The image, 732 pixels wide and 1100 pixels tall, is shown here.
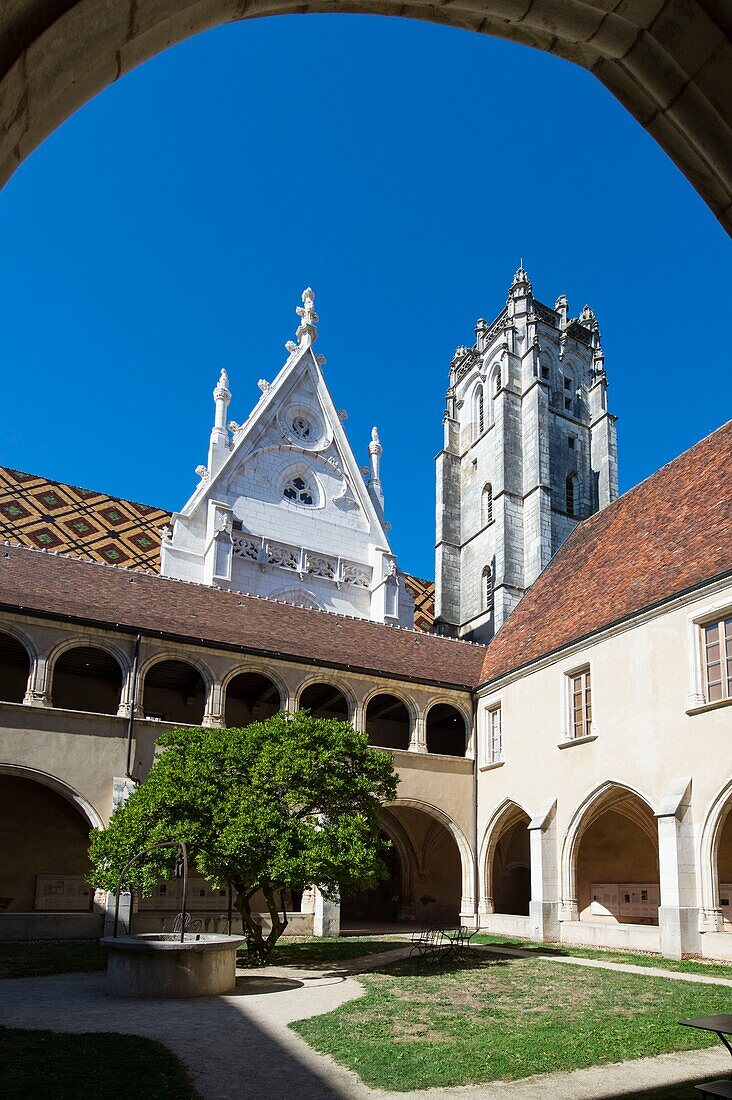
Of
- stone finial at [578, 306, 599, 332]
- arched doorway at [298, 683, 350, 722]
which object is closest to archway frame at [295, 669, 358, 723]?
arched doorway at [298, 683, 350, 722]

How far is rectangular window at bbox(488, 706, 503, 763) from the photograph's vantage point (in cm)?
2039

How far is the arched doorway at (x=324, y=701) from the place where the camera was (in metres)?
21.7

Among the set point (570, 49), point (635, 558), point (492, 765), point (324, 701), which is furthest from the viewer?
point (324, 701)

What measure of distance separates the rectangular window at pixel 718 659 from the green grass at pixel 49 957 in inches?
380

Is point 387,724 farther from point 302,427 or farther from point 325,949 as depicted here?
point 302,427

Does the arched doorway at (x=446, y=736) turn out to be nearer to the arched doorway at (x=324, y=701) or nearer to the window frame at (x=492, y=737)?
the arched doorway at (x=324, y=701)

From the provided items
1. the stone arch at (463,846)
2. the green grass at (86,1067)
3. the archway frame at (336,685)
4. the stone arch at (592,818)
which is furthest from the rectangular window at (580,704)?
the green grass at (86,1067)

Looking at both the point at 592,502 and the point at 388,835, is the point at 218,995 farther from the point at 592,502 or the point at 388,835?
the point at 592,502

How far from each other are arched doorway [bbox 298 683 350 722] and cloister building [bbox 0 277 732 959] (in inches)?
3.5

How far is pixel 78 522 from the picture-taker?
2675cm

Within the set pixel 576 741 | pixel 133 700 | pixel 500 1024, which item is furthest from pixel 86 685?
pixel 500 1024

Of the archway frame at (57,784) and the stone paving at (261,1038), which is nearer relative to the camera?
the stone paving at (261,1038)

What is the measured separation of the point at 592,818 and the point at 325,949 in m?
5.30

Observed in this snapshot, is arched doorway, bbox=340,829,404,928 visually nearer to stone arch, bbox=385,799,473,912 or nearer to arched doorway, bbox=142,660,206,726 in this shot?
stone arch, bbox=385,799,473,912
